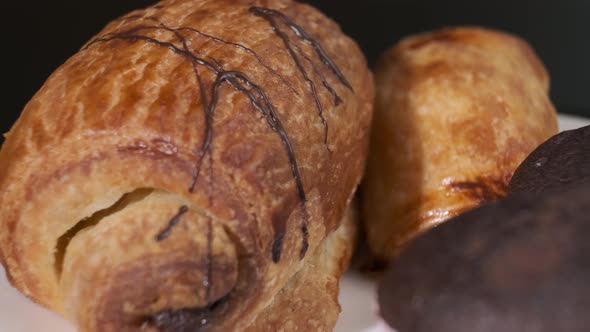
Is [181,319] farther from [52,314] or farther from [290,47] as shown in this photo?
[290,47]

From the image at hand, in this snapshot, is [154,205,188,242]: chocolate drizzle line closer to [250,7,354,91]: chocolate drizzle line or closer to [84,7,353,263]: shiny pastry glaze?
[84,7,353,263]: shiny pastry glaze

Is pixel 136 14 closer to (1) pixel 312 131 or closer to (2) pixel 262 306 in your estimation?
(1) pixel 312 131

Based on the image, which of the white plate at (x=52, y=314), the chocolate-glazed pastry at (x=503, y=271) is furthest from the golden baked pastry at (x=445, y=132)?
the chocolate-glazed pastry at (x=503, y=271)

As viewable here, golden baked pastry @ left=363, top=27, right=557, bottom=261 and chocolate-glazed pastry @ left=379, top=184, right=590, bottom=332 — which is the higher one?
chocolate-glazed pastry @ left=379, top=184, right=590, bottom=332

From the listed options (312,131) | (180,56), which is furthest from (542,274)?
(180,56)

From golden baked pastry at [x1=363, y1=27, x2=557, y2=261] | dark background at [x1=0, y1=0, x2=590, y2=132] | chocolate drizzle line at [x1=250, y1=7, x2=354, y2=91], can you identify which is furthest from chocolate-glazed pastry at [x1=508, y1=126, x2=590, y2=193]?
dark background at [x1=0, y1=0, x2=590, y2=132]

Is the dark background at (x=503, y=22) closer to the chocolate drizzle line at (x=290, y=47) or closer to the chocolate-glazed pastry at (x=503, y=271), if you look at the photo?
the chocolate drizzle line at (x=290, y=47)
